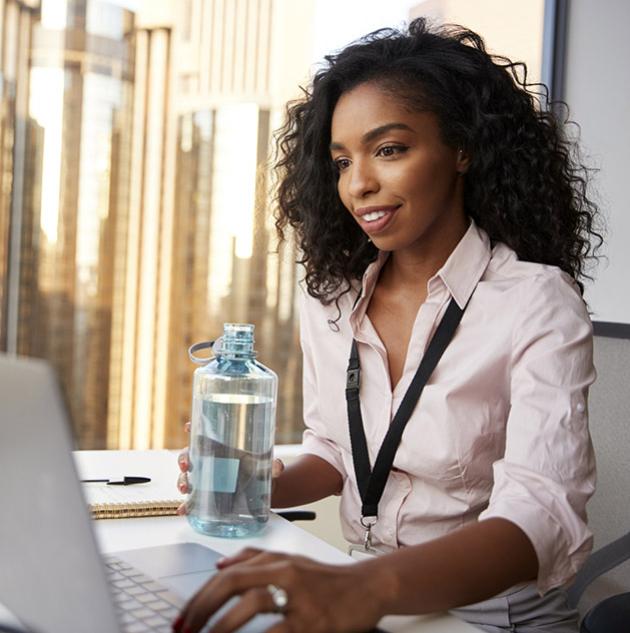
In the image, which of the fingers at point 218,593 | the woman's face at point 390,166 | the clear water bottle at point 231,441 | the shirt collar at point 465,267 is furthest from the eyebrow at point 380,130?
the fingers at point 218,593

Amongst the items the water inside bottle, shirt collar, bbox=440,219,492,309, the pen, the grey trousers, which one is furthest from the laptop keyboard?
shirt collar, bbox=440,219,492,309

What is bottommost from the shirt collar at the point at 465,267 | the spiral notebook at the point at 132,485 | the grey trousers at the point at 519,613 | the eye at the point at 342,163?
the grey trousers at the point at 519,613

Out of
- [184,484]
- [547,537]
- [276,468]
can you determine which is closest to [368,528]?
[276,468]

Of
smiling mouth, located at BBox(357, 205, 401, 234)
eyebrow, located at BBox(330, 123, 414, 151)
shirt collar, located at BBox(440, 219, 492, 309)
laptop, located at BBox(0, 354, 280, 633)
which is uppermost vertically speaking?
eyebrow, located at BBox(330, 123, 414, 151)

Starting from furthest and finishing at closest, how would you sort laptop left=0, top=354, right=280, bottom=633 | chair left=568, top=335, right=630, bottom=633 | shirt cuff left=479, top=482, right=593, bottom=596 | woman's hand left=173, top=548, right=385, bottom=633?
chair left=568, top=335, right=630, bottom=633 < shirt cuff left=479, top=482, right=593, bottom=596 < woman's hand left=173, top=548, right=385, bottom=633 < laptop left=0, top=354, right=280, bottom=633

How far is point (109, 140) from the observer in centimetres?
273

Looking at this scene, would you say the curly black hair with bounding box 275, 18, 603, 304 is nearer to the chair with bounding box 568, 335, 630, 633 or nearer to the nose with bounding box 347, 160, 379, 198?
the nose with bounding box 347, 160, 379, 198

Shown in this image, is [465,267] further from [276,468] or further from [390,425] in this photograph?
[276,468]

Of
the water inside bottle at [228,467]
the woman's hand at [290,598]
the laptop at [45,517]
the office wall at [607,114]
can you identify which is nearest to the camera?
the laptop at [45,517]

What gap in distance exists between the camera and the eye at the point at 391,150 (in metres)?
1.42

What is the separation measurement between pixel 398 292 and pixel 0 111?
5.17 feet

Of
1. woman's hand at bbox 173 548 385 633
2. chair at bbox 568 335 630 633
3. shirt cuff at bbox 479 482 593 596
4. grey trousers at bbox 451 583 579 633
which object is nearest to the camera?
woman's hand at bbox 173 548 385 633

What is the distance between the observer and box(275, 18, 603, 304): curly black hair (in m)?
1.48

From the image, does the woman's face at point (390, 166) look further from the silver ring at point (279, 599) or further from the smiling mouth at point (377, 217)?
the silver ring at point (279, 599)
